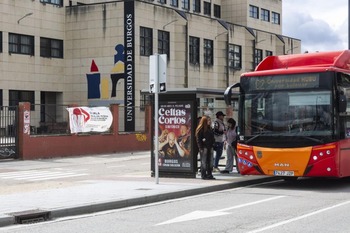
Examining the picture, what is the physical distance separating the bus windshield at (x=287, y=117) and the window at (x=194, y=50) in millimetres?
32832

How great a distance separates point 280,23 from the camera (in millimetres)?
75062

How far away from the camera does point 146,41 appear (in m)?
42.3

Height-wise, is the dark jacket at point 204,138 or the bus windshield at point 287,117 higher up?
the bus windshield at point 287,117

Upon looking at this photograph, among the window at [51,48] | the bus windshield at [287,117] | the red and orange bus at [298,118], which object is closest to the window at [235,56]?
the window at [51,48]

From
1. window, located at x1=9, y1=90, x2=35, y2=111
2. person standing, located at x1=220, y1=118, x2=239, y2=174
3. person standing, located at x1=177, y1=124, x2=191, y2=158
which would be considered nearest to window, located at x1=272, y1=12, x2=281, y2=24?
window, located at x1=9, y1=90, x2=35, y2=111

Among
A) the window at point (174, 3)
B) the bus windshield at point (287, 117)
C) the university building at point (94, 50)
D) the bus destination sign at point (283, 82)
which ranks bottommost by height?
the bus windshield at point (287, 117)

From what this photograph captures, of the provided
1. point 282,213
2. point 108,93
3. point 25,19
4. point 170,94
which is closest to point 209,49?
point 108,93

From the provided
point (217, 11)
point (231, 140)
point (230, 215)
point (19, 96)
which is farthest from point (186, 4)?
point (230, 215)

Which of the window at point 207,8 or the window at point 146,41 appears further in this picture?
the window at point 207,8

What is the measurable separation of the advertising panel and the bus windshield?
1951 mm

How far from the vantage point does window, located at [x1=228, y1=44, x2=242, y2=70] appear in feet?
175

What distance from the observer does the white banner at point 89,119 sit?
1073 inches

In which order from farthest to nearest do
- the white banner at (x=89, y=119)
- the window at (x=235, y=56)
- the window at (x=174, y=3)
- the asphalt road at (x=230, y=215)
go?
the window at (x=174, y=3) < the window at (x=235, y=56) < the white banner at (x=89, y=119) < the asphalt road at (x=230, y=215)

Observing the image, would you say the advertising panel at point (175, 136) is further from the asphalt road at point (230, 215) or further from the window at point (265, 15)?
the window at point (265, 15)
